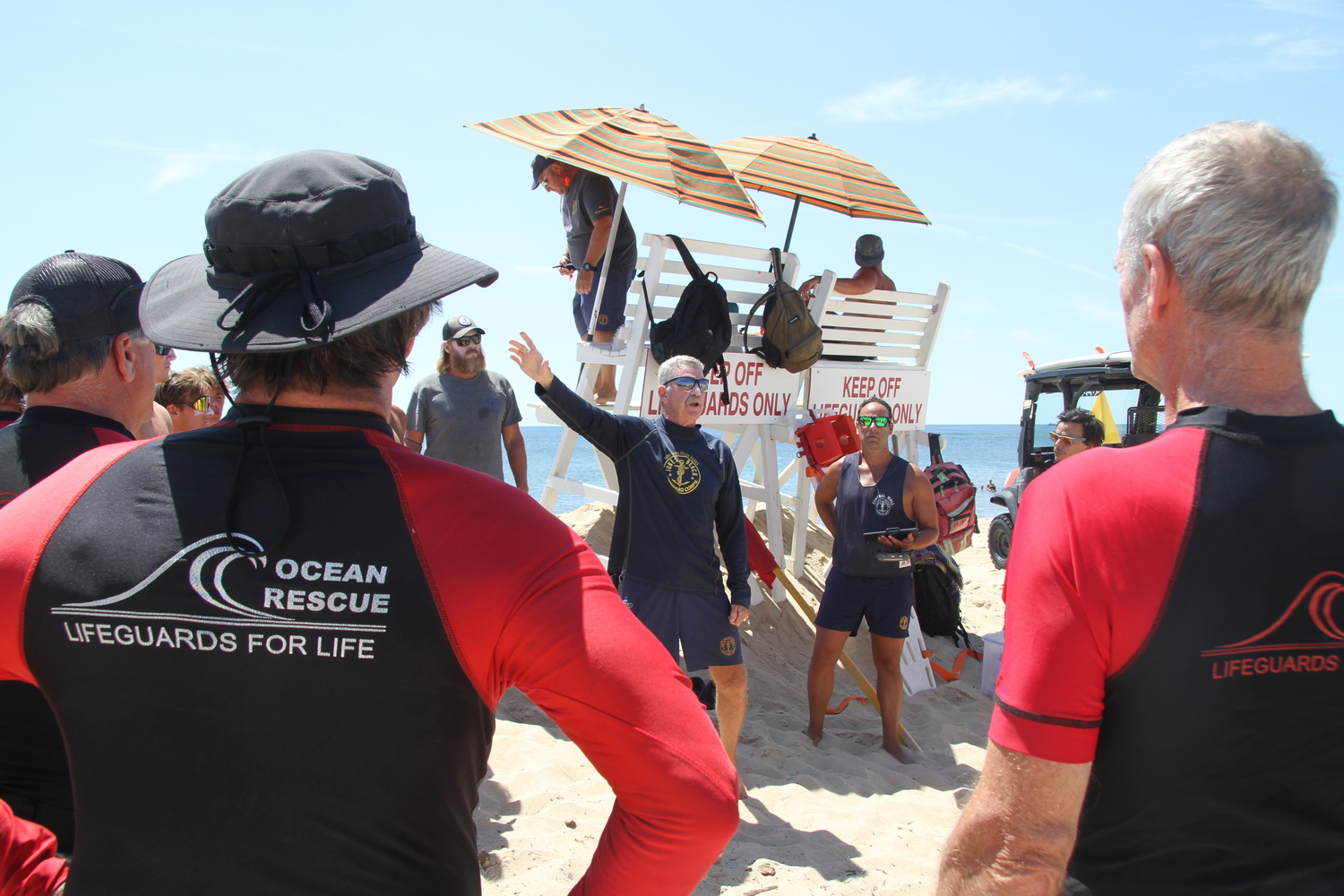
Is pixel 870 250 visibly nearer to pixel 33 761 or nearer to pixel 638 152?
pixel 638 152

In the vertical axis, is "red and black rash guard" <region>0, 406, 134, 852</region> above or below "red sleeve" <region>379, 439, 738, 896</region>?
below

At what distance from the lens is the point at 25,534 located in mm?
1162

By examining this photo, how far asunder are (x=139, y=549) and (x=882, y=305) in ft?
24.4

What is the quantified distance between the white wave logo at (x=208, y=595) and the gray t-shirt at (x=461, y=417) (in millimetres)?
4518

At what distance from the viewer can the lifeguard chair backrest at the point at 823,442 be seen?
6672 mm

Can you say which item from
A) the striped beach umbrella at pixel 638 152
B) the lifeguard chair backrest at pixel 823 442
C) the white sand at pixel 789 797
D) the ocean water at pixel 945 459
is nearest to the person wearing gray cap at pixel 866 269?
the lifeguard chair backrest at pixel 823 442

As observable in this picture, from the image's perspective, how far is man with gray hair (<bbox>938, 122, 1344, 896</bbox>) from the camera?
121cm

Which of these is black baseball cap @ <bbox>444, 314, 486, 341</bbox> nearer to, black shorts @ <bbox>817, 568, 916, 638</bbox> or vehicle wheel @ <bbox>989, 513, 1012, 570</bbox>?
black shorts @ <bbox>817, 568, 916, 638</bbox>

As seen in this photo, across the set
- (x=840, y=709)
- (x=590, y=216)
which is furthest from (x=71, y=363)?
(x=840, y=709)

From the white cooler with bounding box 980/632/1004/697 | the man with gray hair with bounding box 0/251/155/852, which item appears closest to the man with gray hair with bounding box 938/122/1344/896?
the man with gray hair with bounding box 0/251/155/852

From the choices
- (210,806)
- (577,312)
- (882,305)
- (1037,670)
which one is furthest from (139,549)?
(882,305)

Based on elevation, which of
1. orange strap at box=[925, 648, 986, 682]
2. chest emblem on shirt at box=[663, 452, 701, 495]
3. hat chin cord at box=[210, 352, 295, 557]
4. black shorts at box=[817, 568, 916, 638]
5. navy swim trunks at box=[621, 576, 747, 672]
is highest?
hat chin cord at box=[210, 352, 295, 557]

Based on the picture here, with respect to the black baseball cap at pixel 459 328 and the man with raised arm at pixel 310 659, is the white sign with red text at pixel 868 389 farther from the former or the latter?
the man with raised arm at pixel 310 659

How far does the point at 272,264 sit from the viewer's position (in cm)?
123
